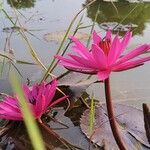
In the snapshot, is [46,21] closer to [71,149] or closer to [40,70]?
[40,70]

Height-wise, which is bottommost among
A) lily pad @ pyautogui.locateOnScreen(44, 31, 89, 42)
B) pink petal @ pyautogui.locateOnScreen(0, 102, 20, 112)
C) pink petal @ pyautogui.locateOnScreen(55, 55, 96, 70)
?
pink petal @ pyautogui.locateOnScreen(0, 102, 20, 112)

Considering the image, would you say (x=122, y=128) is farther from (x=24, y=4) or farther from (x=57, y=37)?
(x=24, y=4)

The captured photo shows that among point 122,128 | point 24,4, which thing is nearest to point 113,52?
point 122,128

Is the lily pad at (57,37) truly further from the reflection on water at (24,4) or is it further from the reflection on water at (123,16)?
the reflection on water at (24,4)

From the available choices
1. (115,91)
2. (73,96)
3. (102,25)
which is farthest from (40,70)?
(102,25)

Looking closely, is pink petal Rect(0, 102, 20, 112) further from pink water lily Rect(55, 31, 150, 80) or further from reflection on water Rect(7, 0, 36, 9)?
reflection on water Rect(7, 0, 36, 9)

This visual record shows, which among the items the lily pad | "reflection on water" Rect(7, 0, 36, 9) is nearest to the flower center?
the lily pad

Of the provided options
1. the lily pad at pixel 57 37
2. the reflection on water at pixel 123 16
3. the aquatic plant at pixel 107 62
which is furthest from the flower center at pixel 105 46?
the reflection on water at pixel 123 16
